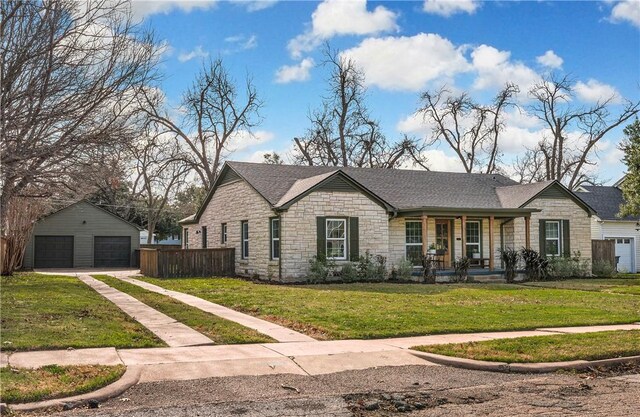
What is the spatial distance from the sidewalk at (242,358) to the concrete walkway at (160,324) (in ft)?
1.79

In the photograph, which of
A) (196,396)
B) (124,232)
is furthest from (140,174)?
(196,396)

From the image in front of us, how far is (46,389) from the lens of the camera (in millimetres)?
6562

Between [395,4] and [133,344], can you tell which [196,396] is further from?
[395,4]

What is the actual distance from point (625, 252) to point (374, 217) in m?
17.5

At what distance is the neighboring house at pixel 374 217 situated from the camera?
22.8 meters

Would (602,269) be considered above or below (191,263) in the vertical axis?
below

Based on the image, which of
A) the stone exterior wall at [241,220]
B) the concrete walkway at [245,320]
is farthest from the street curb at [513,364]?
the stone exterior wall at [241,220]

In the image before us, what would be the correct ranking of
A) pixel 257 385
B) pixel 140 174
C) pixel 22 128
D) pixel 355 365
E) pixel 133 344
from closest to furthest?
pixel 257 385
pixel 355 365
pixel 133 344
pixel 22 128
pixel 140 174

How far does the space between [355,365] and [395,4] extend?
10442 millimetres

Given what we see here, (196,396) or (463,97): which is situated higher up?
(463,97)

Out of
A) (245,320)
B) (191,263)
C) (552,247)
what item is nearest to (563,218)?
(552,247)

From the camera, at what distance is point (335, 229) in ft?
76.2

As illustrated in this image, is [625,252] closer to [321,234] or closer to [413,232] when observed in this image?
[413,232]

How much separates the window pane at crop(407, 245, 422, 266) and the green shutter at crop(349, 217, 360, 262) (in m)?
2.76
